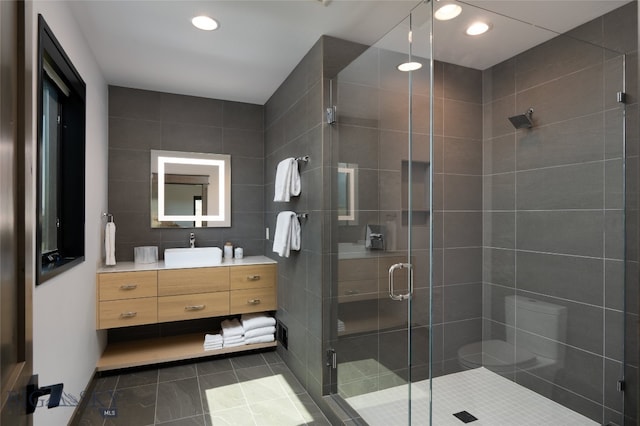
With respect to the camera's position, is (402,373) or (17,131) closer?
(17,131)

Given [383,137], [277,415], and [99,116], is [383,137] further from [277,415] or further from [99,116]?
[99,116]

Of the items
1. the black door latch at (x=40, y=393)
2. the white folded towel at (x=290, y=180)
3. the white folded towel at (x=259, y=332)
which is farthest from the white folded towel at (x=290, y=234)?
the black door latch at (x=40, y=393)

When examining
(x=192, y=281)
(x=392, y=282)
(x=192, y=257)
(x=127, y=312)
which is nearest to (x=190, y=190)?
(x=192, y=257)

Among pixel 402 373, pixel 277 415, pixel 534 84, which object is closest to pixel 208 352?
pixel 277 415

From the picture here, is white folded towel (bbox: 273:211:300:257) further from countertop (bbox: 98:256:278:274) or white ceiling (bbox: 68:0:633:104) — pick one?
white ceiling (bbox: 68:0:633:104)

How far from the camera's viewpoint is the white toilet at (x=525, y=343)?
2158mm

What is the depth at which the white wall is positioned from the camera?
1.49 metres

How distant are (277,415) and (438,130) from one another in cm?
220

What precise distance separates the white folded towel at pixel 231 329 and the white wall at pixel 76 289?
1025mm

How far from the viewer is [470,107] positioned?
2436 millimetres

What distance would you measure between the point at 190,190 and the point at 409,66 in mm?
2522

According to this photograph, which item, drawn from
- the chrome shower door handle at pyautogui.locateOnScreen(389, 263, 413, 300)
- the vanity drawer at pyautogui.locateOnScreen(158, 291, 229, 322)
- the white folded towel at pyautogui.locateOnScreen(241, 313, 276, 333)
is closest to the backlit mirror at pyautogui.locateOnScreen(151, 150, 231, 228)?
the vanity drawer at pyautogui.locateOnScreen(158, 291, 229, 322)

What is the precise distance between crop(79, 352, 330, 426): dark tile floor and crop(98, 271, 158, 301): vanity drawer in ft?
2.19

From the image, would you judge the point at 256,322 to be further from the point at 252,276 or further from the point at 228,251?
the point at 228,251
